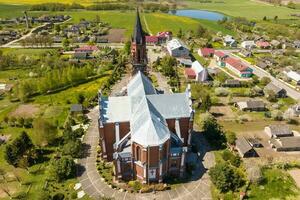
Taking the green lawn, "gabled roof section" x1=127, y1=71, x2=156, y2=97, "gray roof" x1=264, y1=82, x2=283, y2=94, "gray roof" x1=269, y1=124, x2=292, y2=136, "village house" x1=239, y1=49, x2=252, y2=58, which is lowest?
the green lawn

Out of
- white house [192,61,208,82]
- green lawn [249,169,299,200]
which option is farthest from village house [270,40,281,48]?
green lawn [249,169,299,200]

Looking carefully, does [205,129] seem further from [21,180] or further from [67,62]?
[67,62]

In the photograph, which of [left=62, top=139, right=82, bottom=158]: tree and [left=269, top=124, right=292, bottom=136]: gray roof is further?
[left=269, top=124, right=292, bottom=136]: gray roof

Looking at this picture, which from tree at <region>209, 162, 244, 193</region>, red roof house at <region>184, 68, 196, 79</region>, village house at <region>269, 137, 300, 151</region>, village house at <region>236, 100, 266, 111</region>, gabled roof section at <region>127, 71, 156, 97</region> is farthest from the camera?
red roof house at <region>184, 68, 196, 79</region>

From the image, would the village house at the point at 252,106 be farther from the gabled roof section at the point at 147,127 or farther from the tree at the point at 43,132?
the tree at the point at 43,132

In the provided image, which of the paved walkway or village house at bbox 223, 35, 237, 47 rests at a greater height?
village house at bbox 223, 35, 237, 47

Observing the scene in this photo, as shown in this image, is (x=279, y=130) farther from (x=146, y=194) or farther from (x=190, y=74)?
(x=190, y=74)

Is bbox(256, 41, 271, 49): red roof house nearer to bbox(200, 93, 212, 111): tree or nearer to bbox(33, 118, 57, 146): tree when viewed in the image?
bbox(200, 93, 212, 111): tree

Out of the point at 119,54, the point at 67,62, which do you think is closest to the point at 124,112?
the point at 67,62
